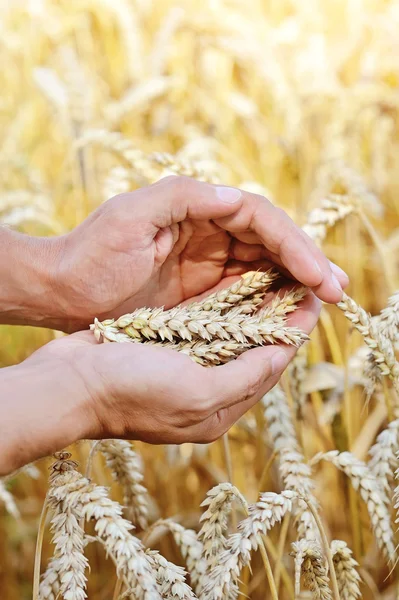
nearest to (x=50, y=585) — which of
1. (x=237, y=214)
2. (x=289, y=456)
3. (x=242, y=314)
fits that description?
(x=289, y=456)

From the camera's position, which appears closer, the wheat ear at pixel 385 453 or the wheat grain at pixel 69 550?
the wheat grain at pixel 69 550

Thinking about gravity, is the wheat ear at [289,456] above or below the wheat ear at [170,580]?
above

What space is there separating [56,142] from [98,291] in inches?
81.5

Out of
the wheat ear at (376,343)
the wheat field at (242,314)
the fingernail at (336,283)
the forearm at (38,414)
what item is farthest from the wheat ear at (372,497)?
the forearm at (38,414)

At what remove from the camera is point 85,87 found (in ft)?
7.26

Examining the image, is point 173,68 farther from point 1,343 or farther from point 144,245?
point 144,245

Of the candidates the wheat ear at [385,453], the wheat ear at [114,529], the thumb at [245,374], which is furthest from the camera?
the wheat ear at [385,453]

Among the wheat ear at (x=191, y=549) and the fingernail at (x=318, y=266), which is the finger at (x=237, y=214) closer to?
the fingernail at (x=318, y=266)

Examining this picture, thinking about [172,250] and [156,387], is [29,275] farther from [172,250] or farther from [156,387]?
[156,387]

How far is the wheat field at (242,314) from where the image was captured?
2.89ft

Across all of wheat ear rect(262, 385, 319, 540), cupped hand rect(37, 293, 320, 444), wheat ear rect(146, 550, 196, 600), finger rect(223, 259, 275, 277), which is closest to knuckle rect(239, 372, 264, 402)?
cupped hand rect(37, 293, 320, 444)

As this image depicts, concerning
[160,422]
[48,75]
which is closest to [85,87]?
[48,75]

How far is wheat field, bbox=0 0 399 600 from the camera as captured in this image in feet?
2.89

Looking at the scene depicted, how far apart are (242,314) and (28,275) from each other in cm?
39
